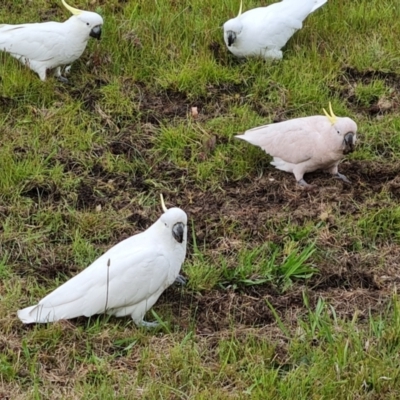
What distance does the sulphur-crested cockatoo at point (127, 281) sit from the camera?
101 inches

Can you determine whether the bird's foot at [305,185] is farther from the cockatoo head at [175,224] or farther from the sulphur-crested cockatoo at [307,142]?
the cockatoo head at [175,224]

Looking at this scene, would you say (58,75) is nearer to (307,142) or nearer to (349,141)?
(307,142)

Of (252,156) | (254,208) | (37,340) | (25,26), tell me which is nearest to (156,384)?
(37,340)

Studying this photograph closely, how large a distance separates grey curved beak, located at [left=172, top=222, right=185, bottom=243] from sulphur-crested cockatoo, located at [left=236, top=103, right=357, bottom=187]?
93 cm

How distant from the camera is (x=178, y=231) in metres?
2.66

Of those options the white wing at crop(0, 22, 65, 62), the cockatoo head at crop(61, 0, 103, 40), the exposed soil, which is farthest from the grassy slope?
the cockatoo head at crop(61, 0, 103, 40)

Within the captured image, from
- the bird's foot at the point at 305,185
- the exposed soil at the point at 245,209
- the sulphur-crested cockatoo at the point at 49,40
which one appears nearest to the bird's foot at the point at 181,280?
the exposed soil at the point at 245,209

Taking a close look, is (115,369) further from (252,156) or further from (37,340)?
(252,156)

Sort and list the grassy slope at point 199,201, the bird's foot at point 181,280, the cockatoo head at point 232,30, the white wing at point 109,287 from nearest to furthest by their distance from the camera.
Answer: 1. the grassy slope at point 199,201
2. the white wing at point 109,287
3. the bird's foot at point 181,280
4. the cockatoo head at point 232,30

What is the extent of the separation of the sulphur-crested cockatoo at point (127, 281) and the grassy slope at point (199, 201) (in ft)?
0.25

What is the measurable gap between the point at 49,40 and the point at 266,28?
1201mm

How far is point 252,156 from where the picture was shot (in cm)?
358

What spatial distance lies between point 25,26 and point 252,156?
1474 millimetres

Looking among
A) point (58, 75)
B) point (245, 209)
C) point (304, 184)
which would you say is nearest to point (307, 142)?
point (304, 184)
